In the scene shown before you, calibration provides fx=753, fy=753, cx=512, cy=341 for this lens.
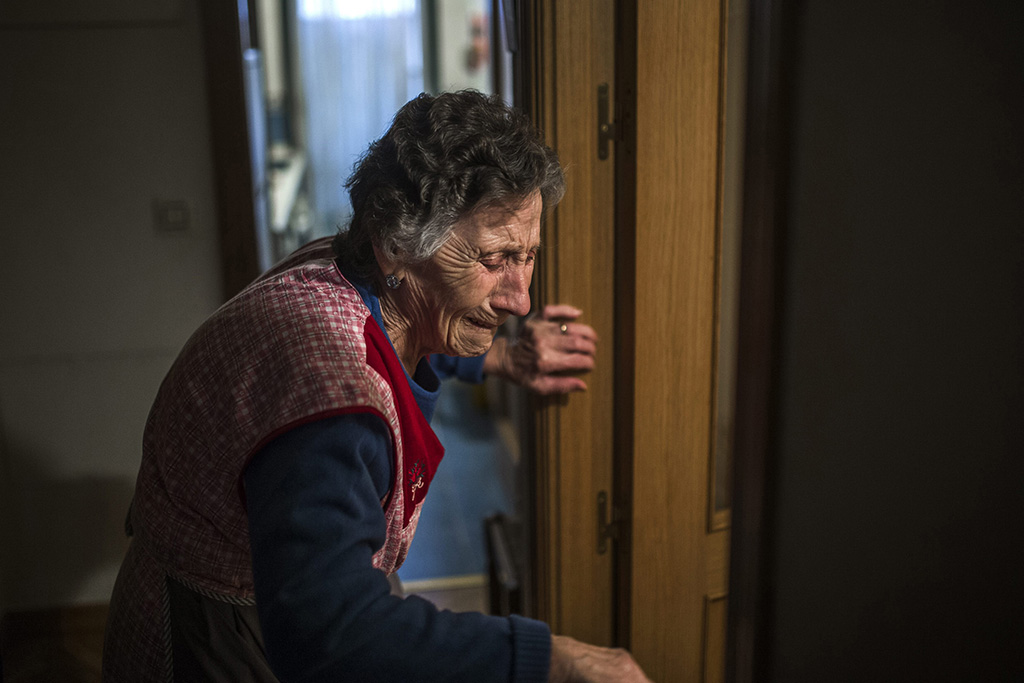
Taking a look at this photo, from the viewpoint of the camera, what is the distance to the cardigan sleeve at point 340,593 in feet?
2.38

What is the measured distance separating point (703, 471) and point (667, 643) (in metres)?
0.32

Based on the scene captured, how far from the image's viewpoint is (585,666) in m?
0.83

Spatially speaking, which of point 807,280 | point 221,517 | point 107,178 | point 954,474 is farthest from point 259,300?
point 107,178

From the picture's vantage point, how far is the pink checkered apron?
31.6 inches

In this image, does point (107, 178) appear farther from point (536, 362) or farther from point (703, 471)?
point (703, 471)

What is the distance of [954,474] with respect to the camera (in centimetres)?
59

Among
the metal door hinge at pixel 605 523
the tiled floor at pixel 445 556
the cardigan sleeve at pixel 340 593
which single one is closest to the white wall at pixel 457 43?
the tiled floor at pixel 445 556

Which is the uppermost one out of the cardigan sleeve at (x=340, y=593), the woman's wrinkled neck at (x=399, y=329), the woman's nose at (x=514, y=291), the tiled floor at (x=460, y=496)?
the woman's nose at (x=514, y=291)

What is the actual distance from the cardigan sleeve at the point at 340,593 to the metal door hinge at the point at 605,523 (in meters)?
0.55

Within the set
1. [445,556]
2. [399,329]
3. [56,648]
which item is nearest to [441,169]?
[399,329]

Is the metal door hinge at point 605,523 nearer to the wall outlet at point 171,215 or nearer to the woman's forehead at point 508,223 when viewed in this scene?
the woman's forehead at point 508,223

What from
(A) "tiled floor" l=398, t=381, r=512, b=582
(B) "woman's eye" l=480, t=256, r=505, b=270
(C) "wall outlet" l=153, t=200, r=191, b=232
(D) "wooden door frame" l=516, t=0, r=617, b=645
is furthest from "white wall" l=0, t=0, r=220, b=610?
(B) "woman's eye" l=480, t=256, r=505, b=270

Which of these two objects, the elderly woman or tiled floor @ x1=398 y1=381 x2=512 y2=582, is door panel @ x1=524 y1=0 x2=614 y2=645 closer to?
the elderly woman

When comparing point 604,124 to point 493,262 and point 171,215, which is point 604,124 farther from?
point 171,215
